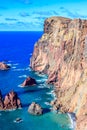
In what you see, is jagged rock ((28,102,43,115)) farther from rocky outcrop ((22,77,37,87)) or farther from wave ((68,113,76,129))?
rocky outcrop ((22,77,37,87))

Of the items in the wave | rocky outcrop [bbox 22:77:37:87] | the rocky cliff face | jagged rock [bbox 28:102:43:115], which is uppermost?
the rocky cliff face

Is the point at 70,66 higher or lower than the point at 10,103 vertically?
higher

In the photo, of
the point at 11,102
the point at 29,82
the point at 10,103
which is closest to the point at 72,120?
the point at 11,102

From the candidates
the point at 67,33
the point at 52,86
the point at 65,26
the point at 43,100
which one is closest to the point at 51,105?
the point at 43,100

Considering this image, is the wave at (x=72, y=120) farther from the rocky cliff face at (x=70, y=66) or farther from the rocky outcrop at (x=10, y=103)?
the rocky outcrop at (x=10, y=103)

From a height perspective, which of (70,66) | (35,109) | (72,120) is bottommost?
(72,120)

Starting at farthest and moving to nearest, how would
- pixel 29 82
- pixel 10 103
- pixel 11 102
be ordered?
pixel 29 82 → pixel 11 102 → pixel 10 103

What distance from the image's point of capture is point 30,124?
120812 millimetres

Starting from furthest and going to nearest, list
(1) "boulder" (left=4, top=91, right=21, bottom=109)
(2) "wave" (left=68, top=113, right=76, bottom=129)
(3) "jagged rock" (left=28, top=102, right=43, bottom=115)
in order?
(1) "boulder" (left=4, top=91, right=21, bottom=109)
(3) "jagged rock" (left=28, top=102, right=43, bottom=115)
(2) "wave" (left=68, top=113, right=76, bottom=129)

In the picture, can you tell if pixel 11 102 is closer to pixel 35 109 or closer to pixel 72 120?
pixel 35 109

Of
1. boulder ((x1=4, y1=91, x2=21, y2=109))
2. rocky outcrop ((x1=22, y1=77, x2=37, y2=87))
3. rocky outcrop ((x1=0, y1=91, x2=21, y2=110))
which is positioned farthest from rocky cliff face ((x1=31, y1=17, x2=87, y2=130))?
rocky outcrop ((x1=0, y1=91, x2=21, y2=110))

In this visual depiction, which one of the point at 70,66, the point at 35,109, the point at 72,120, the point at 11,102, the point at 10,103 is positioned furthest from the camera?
the point at 70,66

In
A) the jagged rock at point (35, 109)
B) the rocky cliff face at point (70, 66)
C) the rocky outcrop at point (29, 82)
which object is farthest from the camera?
the rocky outcrop at point (29, 82)

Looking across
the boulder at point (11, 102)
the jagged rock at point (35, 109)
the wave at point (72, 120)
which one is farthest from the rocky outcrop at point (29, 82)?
the wave at point (72, 120)
